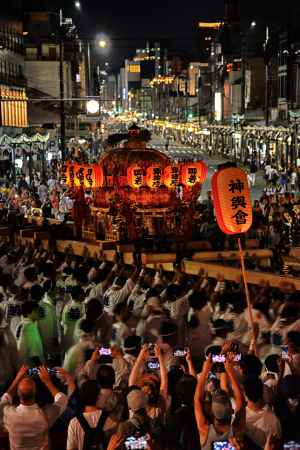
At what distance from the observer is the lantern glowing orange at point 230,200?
9.71 m

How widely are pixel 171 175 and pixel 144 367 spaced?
956 cm

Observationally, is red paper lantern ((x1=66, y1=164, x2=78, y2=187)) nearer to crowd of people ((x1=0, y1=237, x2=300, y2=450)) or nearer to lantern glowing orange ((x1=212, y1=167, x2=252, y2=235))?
crowd of people ((x1=0, y1=237, x2=300, y2=450))

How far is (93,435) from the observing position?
184 inches

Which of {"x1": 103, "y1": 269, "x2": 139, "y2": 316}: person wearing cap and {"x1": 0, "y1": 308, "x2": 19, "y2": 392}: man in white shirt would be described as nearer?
{"x1": 0, "y1": 308, "x2": 19, "y2": 392}: man in white shirt

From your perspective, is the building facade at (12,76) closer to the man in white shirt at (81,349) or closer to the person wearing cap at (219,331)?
the man in white shirt at (81,349)

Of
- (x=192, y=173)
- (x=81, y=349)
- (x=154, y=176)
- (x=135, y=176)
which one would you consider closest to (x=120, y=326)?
(x=81, y=349)

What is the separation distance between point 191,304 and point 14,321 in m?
2.20

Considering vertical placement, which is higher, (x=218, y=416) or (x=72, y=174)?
(x=72, y=174)

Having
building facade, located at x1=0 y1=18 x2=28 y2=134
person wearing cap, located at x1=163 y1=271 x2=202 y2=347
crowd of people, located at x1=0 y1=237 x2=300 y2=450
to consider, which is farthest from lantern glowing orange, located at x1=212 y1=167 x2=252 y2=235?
building facade, located at x1=0 y1=18 x2=28 y2=134

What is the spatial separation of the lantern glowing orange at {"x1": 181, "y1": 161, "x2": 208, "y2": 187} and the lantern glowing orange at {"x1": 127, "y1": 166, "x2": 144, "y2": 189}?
3.37 ft

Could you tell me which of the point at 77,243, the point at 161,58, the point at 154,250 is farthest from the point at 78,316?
the point at 161,58

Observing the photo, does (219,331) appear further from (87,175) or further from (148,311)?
(87,175)

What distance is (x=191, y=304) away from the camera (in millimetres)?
7879

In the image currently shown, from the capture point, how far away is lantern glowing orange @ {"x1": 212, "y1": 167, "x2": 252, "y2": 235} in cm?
971
